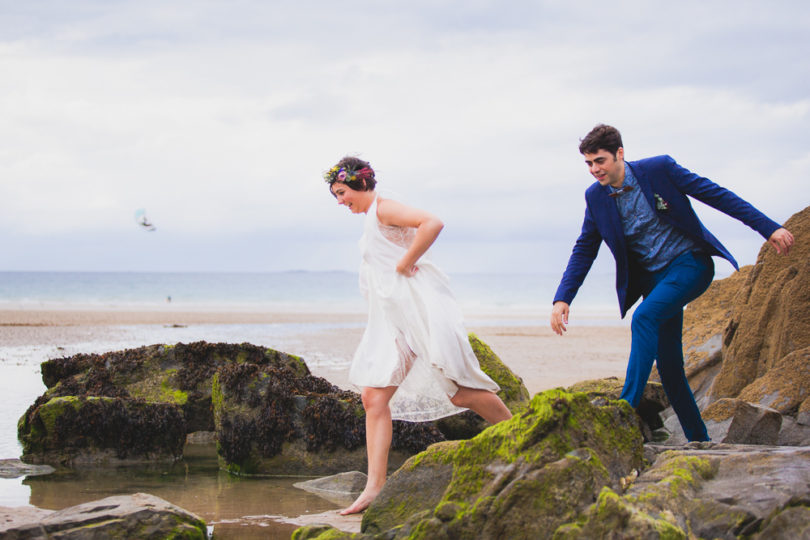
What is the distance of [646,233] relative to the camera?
16.9 ft

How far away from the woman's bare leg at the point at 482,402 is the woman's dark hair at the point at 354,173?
5.02 feet

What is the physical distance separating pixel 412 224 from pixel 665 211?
1625 millimetres

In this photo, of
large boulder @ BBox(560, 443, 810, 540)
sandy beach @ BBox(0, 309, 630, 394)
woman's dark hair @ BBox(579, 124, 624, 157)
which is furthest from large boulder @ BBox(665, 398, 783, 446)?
sandy beach @ BBox(0, 309, 630, 394)

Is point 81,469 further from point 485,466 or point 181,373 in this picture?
point 485,466

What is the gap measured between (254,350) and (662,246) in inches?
180

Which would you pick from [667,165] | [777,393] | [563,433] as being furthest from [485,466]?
[777,393]

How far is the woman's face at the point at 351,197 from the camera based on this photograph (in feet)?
17.6

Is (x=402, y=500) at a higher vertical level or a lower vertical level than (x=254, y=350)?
lower

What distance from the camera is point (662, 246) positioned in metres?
5.07

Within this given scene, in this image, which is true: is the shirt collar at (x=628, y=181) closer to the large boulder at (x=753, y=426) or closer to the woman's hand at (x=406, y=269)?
the woman's hand at (x=406, y=269)

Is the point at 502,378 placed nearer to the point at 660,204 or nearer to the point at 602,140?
the point at 660,204

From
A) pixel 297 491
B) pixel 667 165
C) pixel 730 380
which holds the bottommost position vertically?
pixel 297 491

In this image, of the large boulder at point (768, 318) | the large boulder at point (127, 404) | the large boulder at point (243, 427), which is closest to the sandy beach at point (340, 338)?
the large boulder at point (768, 318)

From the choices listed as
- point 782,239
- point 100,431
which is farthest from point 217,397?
point 782,239
